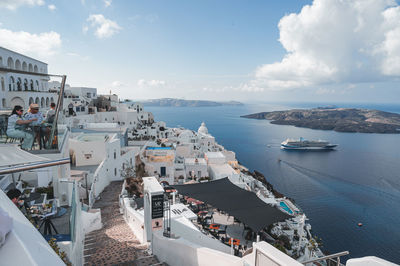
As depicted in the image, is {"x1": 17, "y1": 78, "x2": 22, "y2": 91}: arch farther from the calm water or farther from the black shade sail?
the calm water

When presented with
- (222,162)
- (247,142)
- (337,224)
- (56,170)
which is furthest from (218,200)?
(247,142)

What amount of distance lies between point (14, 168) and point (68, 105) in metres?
30.8

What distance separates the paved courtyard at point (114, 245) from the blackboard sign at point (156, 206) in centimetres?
107

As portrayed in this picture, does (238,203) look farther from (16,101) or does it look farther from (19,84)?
(19,84)

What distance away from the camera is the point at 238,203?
1155cm

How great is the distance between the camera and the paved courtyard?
5.87 meters

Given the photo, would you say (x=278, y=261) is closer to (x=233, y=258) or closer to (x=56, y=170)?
(x=233, y=258)

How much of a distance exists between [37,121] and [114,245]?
4049 mm

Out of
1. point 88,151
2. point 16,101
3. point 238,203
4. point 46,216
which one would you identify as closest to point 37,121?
point 46,216

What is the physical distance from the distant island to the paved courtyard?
357ft

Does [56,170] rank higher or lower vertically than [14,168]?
lower

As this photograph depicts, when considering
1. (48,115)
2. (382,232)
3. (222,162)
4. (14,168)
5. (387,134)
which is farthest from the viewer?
(387,134)

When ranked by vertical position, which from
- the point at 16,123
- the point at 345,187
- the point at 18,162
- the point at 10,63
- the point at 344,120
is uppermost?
the point at 10,63

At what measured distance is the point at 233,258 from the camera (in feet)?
13.2
